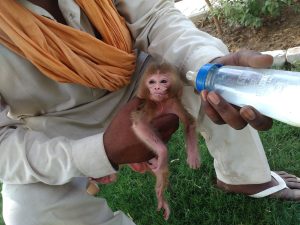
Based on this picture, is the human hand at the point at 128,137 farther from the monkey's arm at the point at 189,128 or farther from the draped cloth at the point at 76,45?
the draped cloth at the point at 76,45

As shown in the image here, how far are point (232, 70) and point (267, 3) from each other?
179cm

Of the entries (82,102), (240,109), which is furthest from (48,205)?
(240,109)

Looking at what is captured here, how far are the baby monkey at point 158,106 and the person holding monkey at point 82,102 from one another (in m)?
0.04

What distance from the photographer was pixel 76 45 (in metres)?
1.66

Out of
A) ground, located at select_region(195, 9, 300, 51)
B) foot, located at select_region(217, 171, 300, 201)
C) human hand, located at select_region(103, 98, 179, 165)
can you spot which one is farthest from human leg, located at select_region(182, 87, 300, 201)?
ground, located at select_region(195, 9, 300, 51)

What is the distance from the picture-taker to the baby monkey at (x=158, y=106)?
58.7 inches

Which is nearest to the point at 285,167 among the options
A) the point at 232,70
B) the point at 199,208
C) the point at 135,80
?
the point at 199,208

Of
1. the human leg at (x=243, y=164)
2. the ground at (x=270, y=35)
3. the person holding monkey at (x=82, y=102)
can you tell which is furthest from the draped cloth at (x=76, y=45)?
the ground at (x=270, y=35)

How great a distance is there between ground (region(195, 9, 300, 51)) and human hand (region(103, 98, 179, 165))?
1657mm

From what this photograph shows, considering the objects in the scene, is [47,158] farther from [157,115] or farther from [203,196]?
[203,196]

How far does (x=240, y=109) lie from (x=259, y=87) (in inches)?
3.0

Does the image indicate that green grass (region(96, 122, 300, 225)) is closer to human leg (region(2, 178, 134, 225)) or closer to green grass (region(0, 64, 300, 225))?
green grass (region(0, 64, 300, 225))

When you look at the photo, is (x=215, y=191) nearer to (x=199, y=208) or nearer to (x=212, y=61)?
(x=199, y=208)

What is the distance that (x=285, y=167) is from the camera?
2.22m
